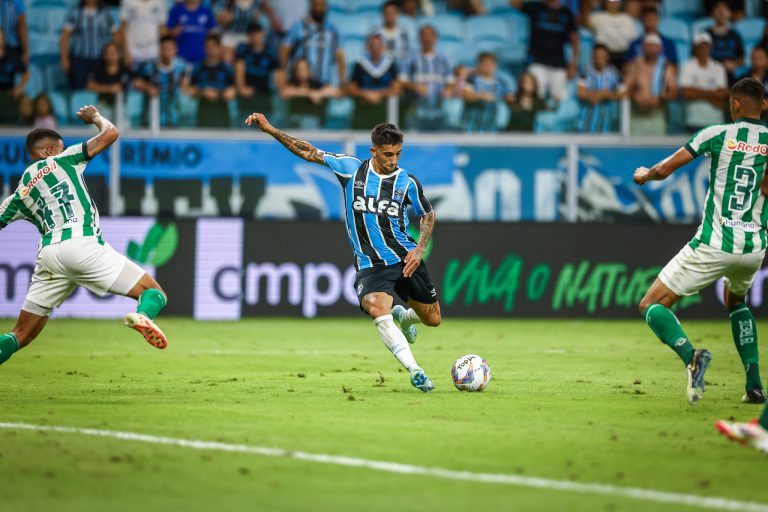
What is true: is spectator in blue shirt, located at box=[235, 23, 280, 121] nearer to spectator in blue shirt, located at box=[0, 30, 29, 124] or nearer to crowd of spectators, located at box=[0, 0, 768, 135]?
crowd of spectators, located at box=[0, 0, 768, 135]

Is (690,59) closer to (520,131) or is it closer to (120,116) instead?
(520,131)

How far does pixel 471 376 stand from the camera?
9.39 m

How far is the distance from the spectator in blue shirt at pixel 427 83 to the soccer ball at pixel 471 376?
8.95m

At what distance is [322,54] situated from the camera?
61.0ft

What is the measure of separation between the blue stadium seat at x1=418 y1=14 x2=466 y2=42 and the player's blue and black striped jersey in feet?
36.2

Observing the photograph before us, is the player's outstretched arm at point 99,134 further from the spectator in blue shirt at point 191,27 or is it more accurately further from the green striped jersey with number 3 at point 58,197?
the spectator in blue shirt at point 191,27

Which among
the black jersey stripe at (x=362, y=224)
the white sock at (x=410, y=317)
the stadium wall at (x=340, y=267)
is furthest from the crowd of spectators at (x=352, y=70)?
the black jersey stripe at (x=362, y=224)

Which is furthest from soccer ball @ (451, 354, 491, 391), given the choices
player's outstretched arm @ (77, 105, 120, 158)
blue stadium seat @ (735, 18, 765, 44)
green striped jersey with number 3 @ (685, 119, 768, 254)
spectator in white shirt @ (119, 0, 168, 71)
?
blue stadium seat @ (735, 18, 765, 44)

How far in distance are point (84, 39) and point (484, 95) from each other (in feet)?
21.2

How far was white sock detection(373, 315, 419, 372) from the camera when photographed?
920 cm

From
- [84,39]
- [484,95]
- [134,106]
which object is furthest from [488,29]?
[84,39]

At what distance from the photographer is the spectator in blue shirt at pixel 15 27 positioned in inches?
712

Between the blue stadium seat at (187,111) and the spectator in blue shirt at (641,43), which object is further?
the spectator in blue shirt at (641,43)

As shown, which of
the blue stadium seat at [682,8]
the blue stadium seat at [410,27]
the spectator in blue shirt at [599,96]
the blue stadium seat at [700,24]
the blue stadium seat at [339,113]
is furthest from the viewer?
the blue stadium seat at [682,8]
